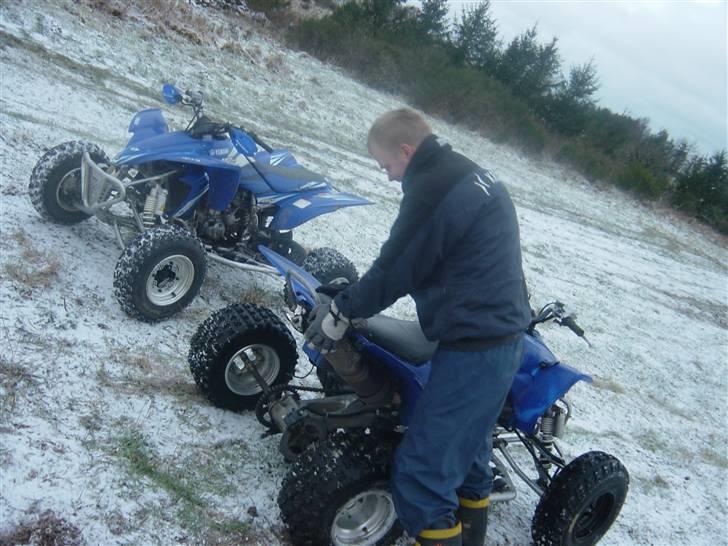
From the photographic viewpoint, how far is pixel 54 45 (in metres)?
9.26

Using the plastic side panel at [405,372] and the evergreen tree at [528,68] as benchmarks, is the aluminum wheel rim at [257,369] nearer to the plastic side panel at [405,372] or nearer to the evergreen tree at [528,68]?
the plastic side panel at [405,372]

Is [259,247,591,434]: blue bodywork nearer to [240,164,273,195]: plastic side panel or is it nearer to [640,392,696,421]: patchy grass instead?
[240,164,273,195]: plastic side panel

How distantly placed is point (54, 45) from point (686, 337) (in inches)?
391

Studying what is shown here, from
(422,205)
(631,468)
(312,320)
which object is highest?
(422,205)

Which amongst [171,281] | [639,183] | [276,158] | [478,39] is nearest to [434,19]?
[478,39]

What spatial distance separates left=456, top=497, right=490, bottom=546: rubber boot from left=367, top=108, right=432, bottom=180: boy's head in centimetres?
162

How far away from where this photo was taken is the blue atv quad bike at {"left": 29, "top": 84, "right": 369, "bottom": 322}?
4.05m

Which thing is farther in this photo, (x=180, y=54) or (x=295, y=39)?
(x=295, y=39)

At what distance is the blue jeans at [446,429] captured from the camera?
2559mm

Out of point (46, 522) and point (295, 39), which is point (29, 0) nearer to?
point (295, 39)

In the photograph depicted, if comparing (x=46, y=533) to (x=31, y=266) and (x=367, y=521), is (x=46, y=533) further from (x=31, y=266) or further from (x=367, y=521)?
(x=31, y=266)

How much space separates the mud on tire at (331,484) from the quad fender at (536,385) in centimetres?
75

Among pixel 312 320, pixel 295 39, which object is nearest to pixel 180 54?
pixel 295 39

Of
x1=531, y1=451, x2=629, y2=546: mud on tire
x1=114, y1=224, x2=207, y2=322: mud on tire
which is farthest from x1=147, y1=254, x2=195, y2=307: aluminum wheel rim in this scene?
x1=531, y1=451, x2=629, y2=546: mud on tire
